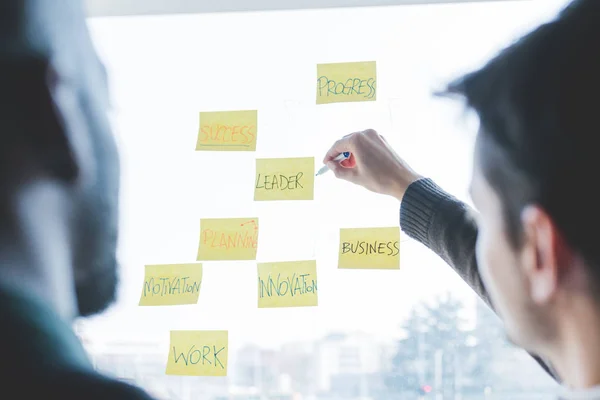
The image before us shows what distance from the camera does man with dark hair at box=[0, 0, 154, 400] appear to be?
0.93 meters

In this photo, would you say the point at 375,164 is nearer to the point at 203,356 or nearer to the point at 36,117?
the point at 203,356

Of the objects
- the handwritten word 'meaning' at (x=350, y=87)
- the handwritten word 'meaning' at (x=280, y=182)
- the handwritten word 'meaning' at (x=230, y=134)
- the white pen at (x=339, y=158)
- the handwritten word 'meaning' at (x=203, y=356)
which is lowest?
the handwritten word 'meaning' at (x=203, y=356)

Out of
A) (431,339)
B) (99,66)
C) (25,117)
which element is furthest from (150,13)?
(431,339)

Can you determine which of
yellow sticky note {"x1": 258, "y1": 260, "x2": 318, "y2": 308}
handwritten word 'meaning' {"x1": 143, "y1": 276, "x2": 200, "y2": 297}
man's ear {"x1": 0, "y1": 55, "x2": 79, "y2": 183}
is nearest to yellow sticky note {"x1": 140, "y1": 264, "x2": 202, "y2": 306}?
handwritten word 'meaning' {"x1": 143, "y1": 276, "x2": 200, "y2": 297}

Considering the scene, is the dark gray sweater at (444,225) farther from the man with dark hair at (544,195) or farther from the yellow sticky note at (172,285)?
the yellow sticky note at (172,285)

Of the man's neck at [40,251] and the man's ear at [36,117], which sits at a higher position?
the man's ear at [36,117]

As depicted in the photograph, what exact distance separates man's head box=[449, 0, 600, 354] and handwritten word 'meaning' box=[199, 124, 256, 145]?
372 millimetres

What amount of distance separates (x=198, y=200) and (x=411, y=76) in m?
0.42

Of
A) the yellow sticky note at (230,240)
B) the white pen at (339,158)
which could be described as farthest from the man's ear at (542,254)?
the yellow sticky note at (230,240)

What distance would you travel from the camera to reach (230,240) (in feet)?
3.43

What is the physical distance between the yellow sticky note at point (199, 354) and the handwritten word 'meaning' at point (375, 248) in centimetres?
25

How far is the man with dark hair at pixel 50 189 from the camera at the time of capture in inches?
36.6

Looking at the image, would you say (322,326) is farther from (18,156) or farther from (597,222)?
(18,156)

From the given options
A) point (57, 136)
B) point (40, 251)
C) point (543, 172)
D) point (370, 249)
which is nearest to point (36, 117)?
point (57, 136)
